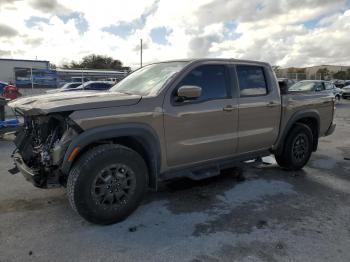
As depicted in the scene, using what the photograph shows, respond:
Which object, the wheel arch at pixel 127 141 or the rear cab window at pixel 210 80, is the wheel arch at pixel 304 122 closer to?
the rear cab window at pixel 210 80

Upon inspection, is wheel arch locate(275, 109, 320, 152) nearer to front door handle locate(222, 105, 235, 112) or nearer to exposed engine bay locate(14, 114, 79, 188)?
front door handle locate(222, 105, 235, 112)

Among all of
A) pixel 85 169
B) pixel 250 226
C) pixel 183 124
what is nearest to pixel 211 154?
pixel 183 124

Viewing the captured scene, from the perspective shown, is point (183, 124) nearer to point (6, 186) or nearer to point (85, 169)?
point (85, 169)

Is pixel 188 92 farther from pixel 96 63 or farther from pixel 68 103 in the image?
pixel 96 63

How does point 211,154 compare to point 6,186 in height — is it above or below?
above

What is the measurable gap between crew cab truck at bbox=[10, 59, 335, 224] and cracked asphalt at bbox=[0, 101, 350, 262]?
1.16 feet

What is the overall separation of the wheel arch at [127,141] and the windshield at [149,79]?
21.5 inches

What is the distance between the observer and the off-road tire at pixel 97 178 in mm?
3371

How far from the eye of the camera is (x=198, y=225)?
369 centimetres

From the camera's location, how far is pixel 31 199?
4.40 metres

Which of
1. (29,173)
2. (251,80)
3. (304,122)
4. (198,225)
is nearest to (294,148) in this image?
(304,122)

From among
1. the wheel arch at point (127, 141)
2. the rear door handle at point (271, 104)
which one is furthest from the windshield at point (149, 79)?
the rear door handle at point (271, 104)

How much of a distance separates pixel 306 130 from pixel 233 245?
10.9ft

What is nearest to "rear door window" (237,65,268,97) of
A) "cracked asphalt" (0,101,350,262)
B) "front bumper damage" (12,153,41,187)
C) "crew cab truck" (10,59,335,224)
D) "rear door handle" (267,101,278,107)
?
"crew cab truck" (10,59,335,224)
